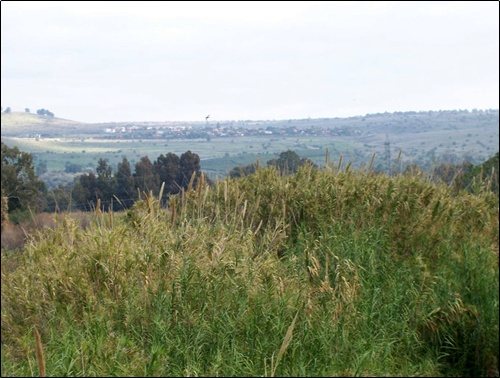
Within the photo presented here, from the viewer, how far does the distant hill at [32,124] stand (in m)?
39.0

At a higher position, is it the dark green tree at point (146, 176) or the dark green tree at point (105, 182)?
the dark green tree at point (146, 176)

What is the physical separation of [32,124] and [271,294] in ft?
132

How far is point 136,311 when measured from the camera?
5.91 metres

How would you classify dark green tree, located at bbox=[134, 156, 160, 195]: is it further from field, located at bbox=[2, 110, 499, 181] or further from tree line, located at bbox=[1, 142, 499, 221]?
field, located at bbox=[2, 110, 499, 181]

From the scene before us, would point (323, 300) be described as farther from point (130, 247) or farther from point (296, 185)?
point (296, 185)

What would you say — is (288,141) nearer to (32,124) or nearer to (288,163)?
(288,163)

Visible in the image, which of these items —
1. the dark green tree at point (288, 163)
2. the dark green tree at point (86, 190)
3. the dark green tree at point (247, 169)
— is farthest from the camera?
the dark green tree at point (86, 190)

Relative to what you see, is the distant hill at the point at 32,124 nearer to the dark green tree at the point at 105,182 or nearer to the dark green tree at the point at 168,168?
the dark green tree at the point at 105,182

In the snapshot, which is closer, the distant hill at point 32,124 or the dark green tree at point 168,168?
the dark green tree at point 168,168

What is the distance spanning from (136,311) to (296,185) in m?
4.14

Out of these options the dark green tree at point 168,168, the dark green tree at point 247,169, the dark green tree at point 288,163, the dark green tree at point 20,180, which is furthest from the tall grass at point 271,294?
the dark green tree at point 20,180

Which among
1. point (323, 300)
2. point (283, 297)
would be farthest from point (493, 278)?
point (283, 297)

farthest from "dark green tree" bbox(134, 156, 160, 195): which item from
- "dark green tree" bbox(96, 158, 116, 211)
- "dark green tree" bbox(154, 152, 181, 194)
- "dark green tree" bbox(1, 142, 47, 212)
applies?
"dark green tree" bbox(1, 142, 47, 212)

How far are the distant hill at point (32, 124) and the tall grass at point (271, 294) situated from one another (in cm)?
3229
